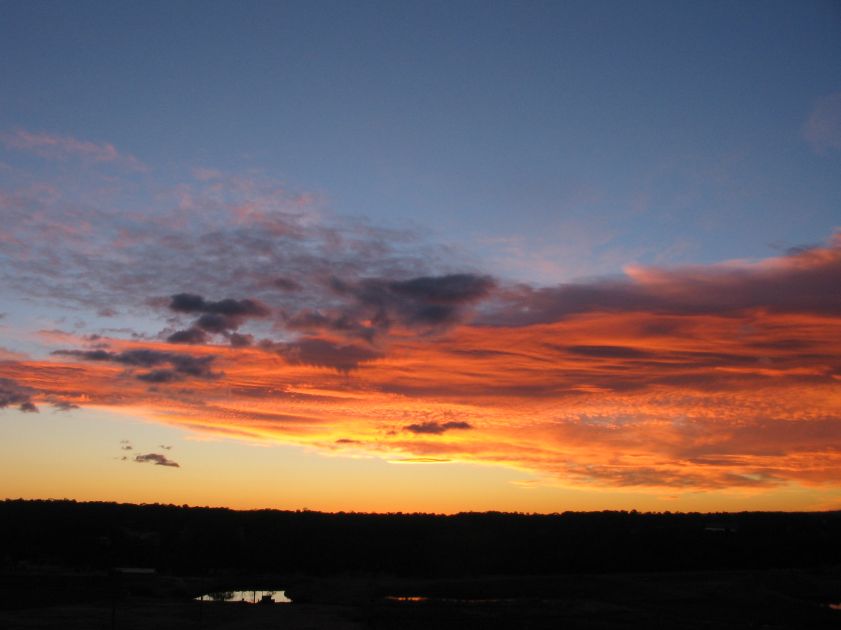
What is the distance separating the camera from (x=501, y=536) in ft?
375

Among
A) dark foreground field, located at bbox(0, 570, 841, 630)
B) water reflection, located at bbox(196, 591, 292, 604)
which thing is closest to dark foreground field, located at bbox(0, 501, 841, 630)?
dark foreground field, located at bbox(0, 570, 841, 630)

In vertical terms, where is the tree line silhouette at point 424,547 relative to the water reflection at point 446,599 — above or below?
above

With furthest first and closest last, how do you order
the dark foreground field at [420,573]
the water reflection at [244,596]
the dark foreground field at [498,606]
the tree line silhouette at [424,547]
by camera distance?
the tree line silhouette at [424,547] → the water reflection at [244,596] → the dark foreground field at [420,573] → the dark foreground field at [498,606]

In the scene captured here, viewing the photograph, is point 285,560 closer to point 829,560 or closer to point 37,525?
point 37,525

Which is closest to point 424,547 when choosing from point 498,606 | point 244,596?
point 244,596

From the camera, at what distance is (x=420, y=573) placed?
3617 inches

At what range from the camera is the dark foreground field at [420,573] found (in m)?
52.4

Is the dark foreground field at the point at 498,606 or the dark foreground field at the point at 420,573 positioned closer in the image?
the dark foreground field at the point at 498,606

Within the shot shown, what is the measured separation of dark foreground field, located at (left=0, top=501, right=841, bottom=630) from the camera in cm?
5244

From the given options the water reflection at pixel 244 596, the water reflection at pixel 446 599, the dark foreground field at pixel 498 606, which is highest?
the dark foreground field at pixel 498 606

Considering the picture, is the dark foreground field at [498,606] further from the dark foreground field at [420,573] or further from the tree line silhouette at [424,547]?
the tree line silhouette at [424,547]

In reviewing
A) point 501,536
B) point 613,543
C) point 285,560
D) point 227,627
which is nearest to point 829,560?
point 613,543

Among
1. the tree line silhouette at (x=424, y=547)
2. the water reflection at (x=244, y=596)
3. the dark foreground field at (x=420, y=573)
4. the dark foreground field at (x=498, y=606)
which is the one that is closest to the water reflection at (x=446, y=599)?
the dark foreground field at (x=498, y=606)

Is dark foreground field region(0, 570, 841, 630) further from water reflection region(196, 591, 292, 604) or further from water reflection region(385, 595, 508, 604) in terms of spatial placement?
water reflection region(196, 591, 292, 604)
